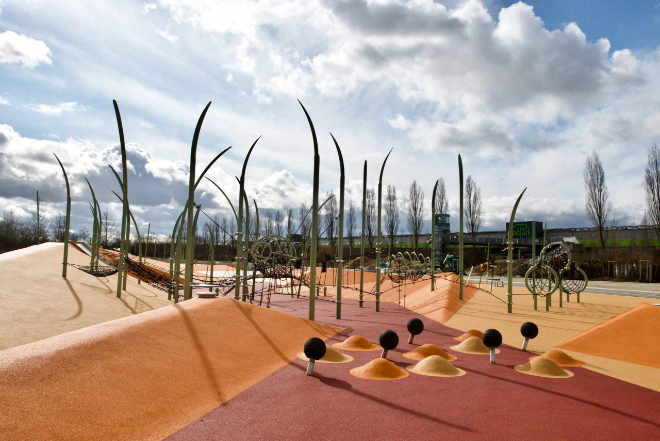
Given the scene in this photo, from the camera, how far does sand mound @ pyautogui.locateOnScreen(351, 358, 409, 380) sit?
5461 millimetres

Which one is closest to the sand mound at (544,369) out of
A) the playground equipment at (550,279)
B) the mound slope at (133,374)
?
the mound slope at (133,374)

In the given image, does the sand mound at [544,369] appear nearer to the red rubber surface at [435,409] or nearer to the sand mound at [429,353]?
the red rubber surface at [435,409]

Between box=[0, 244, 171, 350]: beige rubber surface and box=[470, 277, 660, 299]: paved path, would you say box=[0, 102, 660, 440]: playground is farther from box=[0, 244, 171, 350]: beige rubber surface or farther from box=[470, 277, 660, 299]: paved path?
box=[470, 277, 660, 299]: paved path

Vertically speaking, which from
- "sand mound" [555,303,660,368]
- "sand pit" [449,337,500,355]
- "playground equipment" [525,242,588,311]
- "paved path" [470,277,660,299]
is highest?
"playground equipment" [525,242,588,311]

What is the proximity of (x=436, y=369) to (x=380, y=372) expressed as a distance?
33.8 inches

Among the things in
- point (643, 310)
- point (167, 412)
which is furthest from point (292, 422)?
point (643, 310)

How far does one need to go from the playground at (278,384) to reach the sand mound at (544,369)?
4cm

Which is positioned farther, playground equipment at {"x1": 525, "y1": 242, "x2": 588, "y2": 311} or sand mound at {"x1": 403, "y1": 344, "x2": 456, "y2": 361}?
playground equipment at {"x1": 525, "y1": 242, "x2": 588, "y2": 311}

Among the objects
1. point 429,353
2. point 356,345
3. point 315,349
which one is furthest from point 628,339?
point 315,349

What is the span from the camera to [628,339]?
23.5 feet

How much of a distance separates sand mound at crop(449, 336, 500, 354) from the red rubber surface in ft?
3.47

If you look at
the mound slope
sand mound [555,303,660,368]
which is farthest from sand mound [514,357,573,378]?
the mound slope

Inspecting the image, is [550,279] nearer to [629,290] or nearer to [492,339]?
[492,339]

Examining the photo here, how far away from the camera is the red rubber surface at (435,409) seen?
375cm
